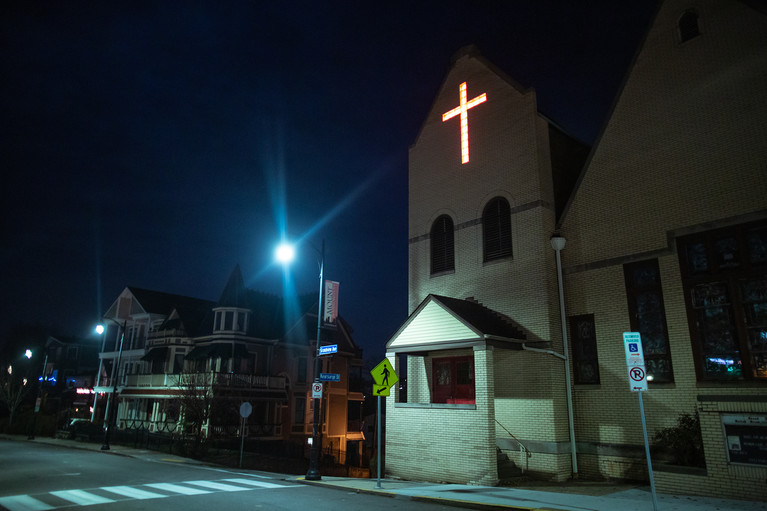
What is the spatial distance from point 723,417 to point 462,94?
14107 mm

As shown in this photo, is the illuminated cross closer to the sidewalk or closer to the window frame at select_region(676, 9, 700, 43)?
the window frame at select_region(676, 9, 700, 43)

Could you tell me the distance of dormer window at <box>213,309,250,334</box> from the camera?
37384 mm

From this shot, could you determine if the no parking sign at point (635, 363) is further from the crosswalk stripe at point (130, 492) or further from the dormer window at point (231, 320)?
the dormer window at point (231, 320)

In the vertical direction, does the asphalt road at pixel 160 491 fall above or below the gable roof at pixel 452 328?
below

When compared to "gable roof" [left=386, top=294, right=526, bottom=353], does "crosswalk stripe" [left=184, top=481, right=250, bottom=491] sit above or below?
below

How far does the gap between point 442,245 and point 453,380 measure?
5230 millimetres

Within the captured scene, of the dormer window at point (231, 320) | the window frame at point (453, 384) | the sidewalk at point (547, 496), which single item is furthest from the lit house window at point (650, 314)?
the dormer window at point (231, 320)

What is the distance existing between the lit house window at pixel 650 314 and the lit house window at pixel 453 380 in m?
5.55

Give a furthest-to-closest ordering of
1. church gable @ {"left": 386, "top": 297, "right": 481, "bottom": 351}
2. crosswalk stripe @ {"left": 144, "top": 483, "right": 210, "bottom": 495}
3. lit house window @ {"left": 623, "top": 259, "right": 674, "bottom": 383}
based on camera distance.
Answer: church gable @ {"left": 386, "top": 297, "right": 481, "bottom": 351} → lit house window @ {"left": 623, "top": 259, "right": 674, "bottom": 383} → crosswalk stripe @ {"left": 144, "top": 483, "right": 210, "bottom": 495}

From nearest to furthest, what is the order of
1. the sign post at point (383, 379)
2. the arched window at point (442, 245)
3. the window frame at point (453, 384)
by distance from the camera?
the sign post at point (383, 379)
the window frame at point (453, 384)
the arched window at point (442, 245)

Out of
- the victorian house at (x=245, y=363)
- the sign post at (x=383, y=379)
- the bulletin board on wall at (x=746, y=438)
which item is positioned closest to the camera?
the bulletin board on wall at (x=746, y=438)

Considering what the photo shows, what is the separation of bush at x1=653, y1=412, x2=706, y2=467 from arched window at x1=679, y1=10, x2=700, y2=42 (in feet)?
35.0

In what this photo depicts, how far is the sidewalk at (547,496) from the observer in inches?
397

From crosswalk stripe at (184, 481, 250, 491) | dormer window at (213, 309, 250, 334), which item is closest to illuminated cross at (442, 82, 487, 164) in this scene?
crosswalk stripe at (184, 481, 250, 491)
